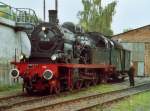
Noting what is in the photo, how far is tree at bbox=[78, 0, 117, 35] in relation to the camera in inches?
3049

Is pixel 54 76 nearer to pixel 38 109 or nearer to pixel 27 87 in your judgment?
pixel 27 87

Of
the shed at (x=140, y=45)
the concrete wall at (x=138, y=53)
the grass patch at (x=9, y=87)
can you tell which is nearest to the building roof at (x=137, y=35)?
the shed at (x=140, y=45)

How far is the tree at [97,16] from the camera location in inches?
3049

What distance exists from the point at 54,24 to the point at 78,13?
187 ft

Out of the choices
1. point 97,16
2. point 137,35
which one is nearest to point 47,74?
point 137,35

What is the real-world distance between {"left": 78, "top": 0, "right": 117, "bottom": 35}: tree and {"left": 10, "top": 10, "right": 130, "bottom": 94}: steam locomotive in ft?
159

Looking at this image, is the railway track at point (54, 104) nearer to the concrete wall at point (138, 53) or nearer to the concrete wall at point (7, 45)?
the concrete wall at point (7, 45)

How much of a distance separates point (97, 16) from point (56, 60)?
2165 inches

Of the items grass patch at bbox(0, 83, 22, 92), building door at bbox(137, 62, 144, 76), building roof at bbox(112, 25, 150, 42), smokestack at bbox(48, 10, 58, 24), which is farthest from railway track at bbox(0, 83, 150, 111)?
building roof at bbox(112, 25, 150, 42)

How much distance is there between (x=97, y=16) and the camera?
78.2 meters

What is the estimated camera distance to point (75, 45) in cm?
2669

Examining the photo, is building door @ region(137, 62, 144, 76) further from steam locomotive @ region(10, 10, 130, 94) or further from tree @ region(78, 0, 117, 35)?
steam locomotive @ region(10, 10, 130, 94)

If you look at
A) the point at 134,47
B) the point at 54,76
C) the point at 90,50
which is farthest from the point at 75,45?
the point at 134,47

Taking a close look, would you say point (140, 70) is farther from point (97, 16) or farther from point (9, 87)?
point (9, 87)
